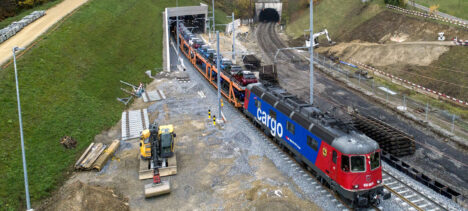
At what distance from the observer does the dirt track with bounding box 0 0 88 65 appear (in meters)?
37.7

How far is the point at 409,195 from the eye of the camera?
1941 cm

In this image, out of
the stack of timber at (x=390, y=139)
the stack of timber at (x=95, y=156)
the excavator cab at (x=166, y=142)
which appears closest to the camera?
the excavator cab at (x=166, y=142)

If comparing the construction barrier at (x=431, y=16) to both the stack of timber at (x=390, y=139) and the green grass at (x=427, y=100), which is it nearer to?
the green grass at (x=427, y=100)

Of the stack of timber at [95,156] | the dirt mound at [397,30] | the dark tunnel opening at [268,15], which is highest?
the dark tunnel opening at [268,15]

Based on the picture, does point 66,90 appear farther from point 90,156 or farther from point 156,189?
point 156,189

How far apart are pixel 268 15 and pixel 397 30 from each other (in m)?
50.7

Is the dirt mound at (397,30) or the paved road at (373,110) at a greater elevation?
the dirt mound at (397,30)

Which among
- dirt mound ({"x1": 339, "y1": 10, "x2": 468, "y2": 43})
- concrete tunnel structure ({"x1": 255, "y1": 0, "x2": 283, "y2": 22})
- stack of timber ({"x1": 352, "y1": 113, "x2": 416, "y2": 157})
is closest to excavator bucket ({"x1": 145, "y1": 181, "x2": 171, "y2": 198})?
stack of timber ({"x1": 352, "y1": 113, "x2": 416, "y2": 157})

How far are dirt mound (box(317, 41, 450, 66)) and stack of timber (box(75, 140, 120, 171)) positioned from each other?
122 ft

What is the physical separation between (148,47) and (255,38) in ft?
91.9

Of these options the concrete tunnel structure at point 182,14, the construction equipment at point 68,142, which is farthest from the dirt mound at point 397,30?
the construction equipment at point 68,142

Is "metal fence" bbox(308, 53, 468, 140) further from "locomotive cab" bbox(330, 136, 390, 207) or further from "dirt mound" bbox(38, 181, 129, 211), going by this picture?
"dirt mound" bbox(38, 181, 129, 211)

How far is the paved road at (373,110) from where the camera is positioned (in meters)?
22.2

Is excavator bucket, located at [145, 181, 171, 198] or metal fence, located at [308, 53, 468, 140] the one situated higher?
metal fence, located at [308, 53, 468, 140]
